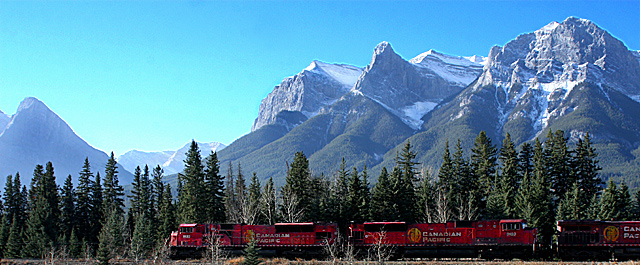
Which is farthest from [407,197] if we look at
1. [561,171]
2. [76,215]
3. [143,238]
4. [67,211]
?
[67,211]

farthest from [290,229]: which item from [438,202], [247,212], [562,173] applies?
[562,173]

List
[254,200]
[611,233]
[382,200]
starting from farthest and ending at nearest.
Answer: [254,200], [382,200], [611,233]

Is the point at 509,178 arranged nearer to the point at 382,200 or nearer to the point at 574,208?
the point at 574,208

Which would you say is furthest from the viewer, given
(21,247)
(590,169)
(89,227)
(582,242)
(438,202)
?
(89,227)

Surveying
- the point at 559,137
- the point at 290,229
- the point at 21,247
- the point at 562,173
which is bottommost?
the point at 21,247

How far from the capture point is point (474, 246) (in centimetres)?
5366

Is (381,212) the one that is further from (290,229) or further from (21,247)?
(21,247)

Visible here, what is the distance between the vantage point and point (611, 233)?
5162 centimetres

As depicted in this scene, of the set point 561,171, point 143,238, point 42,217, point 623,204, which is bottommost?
point 143,238

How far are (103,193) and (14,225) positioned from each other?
15.4 meters

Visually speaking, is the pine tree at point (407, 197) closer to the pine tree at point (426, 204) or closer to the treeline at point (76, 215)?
the pine tree at point (426, 204)

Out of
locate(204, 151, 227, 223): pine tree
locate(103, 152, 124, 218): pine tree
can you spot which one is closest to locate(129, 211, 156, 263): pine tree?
locate(204, 151, 227, 223): pine tree

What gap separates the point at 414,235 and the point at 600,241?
1905 centimetres

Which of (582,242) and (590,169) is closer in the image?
(582,242)
